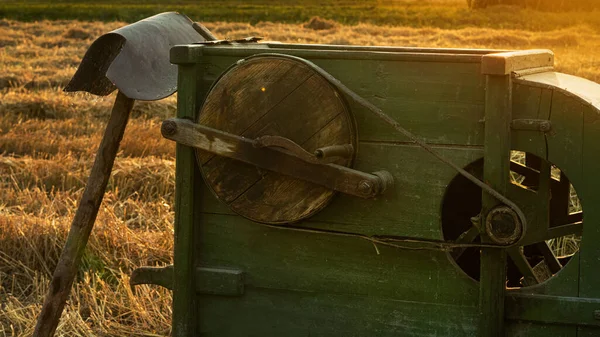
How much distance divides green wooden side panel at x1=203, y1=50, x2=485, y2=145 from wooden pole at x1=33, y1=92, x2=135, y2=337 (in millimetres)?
1002

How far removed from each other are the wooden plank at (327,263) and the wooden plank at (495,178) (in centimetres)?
8

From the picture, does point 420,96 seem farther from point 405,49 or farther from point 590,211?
point 590,211

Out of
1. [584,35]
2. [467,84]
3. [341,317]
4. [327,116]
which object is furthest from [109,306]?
[584,35]

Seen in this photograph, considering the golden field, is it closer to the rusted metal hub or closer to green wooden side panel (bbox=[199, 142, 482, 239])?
green wooden side panel (bbox=[199, 142, 482, 239])

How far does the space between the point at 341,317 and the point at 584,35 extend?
20928 millimetres

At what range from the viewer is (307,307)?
9.93 feet

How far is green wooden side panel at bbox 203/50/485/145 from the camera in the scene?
8.94 ft

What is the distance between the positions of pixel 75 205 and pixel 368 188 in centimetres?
307

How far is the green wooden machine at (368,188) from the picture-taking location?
2.67m

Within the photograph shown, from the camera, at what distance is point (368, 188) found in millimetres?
2723

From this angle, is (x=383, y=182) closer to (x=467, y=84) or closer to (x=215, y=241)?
(x=467, y=84)

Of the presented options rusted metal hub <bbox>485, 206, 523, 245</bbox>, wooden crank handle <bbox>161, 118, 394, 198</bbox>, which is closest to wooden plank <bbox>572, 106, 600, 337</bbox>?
rusted metal hub <bbox>485, 206, 523, 245</bbox>

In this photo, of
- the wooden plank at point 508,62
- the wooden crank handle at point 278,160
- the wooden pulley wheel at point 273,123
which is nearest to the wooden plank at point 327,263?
the wooden pulley wheel at point 273,123

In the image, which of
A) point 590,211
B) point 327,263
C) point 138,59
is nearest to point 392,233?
point 327,263
